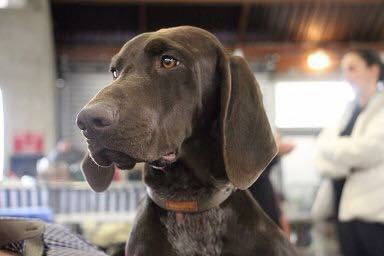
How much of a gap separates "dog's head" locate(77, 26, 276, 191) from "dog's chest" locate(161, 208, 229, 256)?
0.11m

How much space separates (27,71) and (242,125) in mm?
6472

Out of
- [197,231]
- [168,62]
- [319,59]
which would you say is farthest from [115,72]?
[319,59]

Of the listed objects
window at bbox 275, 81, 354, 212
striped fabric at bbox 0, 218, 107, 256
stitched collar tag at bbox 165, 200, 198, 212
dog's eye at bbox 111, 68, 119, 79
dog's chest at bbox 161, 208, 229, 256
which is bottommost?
window at bbox 275, 81, 354, 212

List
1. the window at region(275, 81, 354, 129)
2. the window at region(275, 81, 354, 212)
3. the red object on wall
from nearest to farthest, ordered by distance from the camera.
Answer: the red object on wall, the window at region(275, 81, 354, 212), the window at region(275, 81, 354, 129)

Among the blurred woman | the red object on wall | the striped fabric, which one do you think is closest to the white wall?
the red object on wall

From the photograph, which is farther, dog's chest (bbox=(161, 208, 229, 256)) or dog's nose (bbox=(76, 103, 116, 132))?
dog's chest (bbox=(161, 208, 229, 256))

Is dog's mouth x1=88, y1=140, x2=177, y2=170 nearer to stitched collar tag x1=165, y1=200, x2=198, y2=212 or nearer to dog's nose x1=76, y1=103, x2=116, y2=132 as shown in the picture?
dog's nose x1=76, y1=103, x2=116, y2=132

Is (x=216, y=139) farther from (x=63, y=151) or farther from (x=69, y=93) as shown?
(x=69, y=93)

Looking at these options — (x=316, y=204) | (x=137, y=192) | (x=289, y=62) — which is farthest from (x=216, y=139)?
(x=289, y=62)

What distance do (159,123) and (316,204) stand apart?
1862mm

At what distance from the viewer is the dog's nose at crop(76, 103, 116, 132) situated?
3.26ft

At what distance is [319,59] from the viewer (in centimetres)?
823

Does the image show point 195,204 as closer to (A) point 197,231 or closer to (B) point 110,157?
(A) point 197,231

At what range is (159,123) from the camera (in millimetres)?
1128
